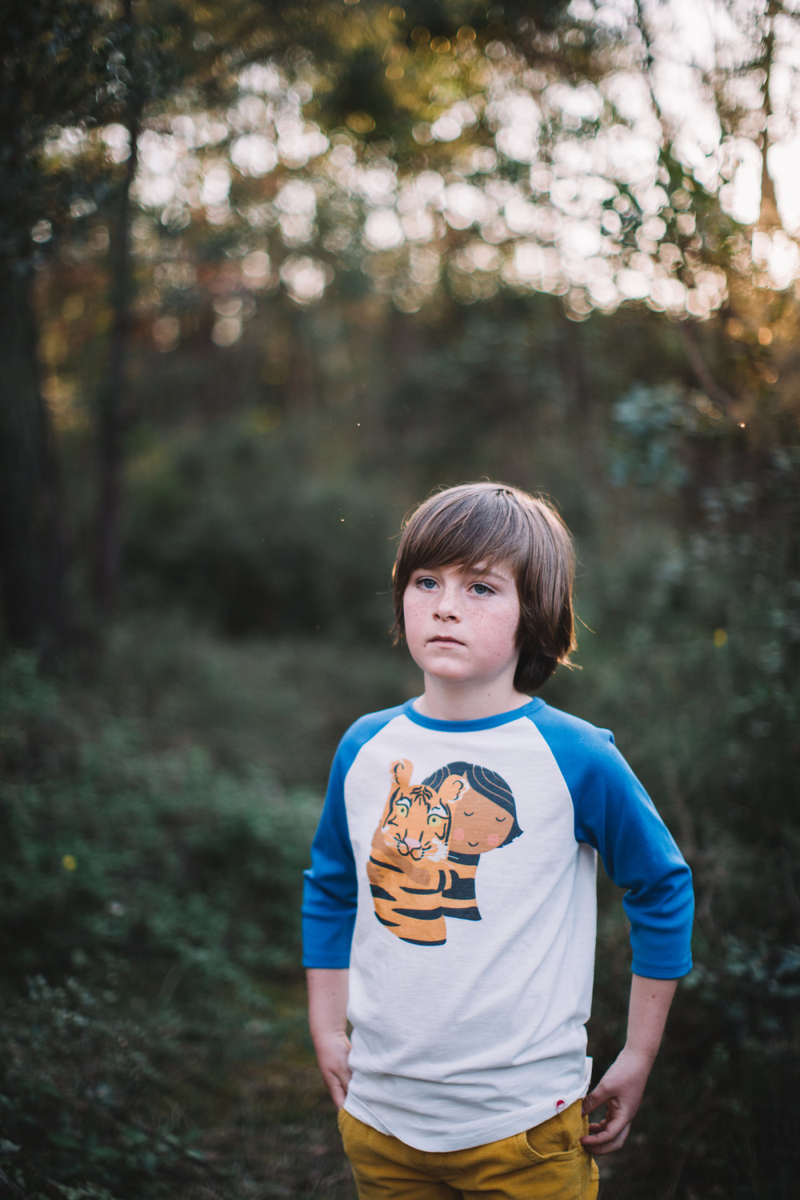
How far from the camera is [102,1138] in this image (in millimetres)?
2158

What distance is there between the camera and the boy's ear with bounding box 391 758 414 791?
4.85 feet

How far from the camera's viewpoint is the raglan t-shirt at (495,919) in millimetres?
1330

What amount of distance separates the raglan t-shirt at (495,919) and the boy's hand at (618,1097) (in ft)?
0.14

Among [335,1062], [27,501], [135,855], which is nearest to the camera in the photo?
[335,1062]

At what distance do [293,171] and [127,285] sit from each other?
1.81 m

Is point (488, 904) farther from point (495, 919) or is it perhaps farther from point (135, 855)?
point (135, 855)

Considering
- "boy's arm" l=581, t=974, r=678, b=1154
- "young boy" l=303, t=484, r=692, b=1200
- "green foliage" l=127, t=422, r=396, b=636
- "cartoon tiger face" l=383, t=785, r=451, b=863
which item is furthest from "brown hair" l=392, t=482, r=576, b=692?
"green foliage" l=127, t=422, r=396, b=636

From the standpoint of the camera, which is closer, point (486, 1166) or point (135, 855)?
point (486, 1166)

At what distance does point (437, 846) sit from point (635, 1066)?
53 cm

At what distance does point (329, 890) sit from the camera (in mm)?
1646

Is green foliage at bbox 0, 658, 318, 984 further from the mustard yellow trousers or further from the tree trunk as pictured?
the mustard yellow trousers

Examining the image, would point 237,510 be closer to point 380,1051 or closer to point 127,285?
point 127,285

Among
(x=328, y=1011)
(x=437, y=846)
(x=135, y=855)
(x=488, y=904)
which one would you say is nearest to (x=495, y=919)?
(x=488, y=904)

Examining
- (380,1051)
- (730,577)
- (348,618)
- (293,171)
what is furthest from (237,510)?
(380,1051)
